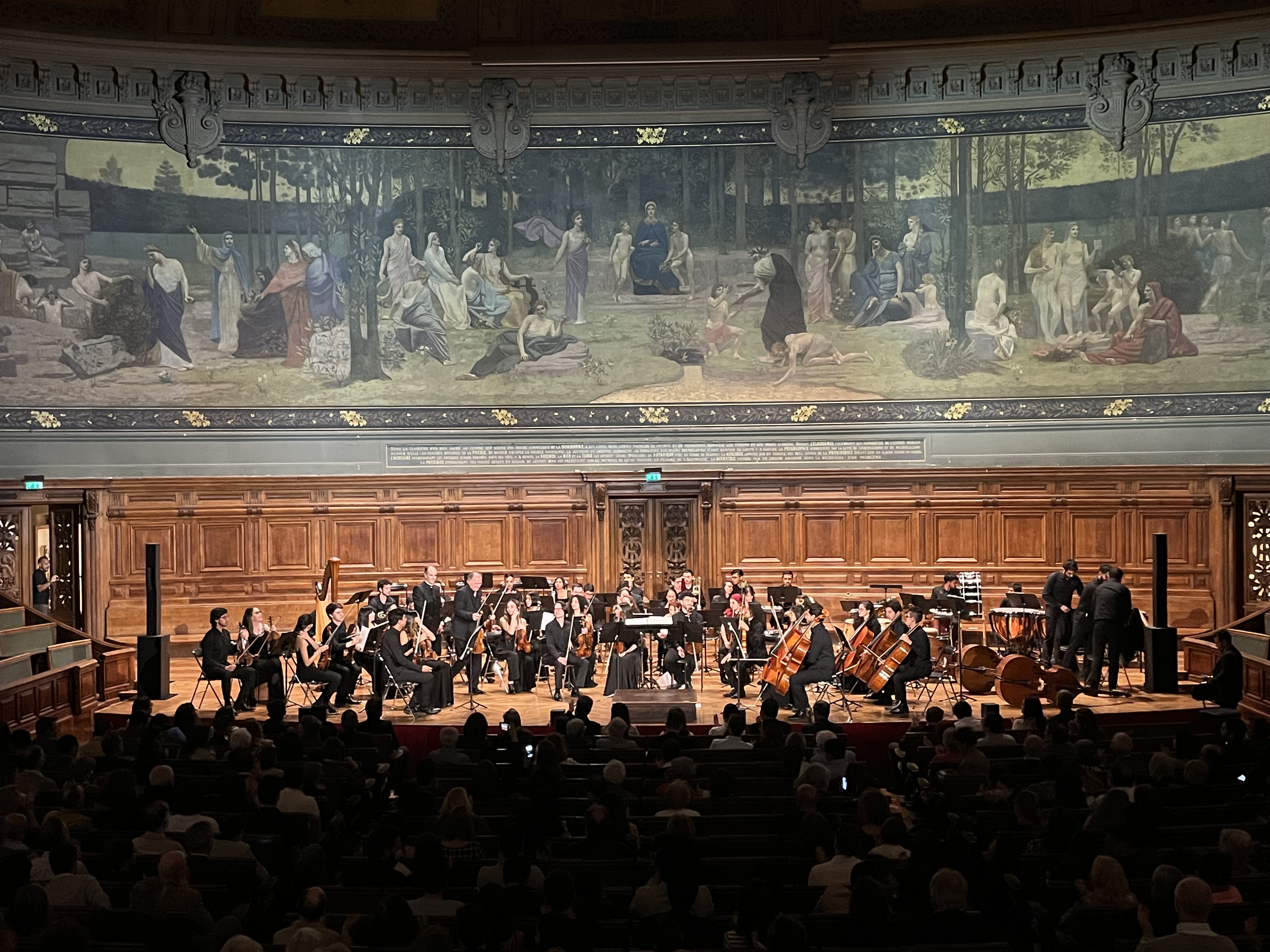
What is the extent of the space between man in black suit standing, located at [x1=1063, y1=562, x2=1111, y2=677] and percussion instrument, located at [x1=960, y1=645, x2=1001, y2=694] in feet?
3.39

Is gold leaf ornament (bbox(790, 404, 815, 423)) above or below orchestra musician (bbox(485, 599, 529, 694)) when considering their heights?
above

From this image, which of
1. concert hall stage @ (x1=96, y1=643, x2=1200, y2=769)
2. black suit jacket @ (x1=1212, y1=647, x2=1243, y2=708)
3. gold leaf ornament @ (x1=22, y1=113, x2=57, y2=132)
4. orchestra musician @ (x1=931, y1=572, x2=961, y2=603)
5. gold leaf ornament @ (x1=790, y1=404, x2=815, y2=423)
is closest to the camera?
concert hall stage @ (x1=96, y1=643, x2=1200, y2=769)

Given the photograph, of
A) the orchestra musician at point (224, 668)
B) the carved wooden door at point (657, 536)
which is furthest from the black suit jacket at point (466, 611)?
the carved wooden door at point (657, 536)

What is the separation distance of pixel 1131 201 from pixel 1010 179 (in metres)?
2.06

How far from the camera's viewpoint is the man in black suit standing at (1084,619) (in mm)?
16984

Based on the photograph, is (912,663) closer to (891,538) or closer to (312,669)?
(891,538)

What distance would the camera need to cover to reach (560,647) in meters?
17.5

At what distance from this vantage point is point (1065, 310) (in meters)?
22.3

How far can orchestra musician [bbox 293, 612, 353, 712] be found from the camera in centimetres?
1658

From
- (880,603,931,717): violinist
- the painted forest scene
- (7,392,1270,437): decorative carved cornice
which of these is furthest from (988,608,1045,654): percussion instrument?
the painted forest scene

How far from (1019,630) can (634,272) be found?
9.44 m

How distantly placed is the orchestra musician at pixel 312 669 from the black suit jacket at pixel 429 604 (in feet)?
5.55

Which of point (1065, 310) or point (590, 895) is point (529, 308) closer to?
point (1065, 310)

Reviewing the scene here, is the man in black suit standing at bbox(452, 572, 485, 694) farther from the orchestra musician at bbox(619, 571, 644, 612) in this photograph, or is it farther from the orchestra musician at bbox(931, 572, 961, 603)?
the orchestra musician at bbox(931, 572, 961, 603)
